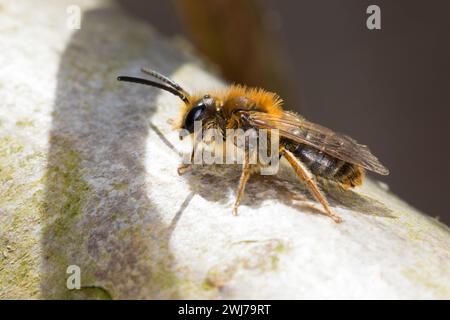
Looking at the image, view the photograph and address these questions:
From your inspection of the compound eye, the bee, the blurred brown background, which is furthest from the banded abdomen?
the blurred brown background

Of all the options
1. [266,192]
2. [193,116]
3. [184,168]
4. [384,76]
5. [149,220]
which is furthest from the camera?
[384,76]

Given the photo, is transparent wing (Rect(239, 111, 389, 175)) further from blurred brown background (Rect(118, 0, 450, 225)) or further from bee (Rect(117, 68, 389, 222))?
blurred brown background (Rect(118, 0, 450, 225))

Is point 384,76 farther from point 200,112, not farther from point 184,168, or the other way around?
point 184,168

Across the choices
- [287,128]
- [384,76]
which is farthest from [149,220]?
[384,76]

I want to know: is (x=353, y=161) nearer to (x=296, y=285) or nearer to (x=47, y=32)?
(x=296, y=285)

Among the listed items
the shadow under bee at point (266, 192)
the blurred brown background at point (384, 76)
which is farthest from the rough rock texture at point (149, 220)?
the blurred brown background at point (384, 76)
